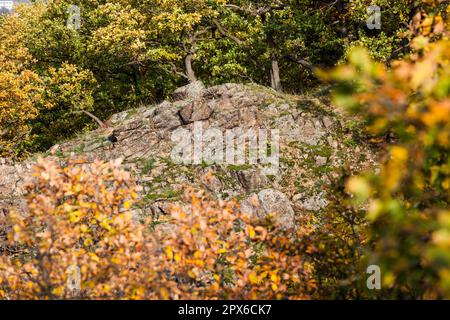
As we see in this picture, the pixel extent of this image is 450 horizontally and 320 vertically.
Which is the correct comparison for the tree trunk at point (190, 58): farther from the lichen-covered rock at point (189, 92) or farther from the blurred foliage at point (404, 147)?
the blurred foliage at point (404, 147)

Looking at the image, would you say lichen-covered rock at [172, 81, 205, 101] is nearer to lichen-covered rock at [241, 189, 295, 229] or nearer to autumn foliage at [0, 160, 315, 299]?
lichen-covered rock at [241, 189, 295, 229]

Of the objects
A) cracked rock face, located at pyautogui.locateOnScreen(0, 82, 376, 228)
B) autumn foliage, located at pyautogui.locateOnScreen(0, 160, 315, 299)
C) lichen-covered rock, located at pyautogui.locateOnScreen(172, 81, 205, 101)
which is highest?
lichen-covered rock, located at pyautogui.locateOnScreen(172, 81, 205, 101)

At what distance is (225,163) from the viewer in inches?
888

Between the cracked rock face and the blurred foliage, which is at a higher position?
the cracked rock face

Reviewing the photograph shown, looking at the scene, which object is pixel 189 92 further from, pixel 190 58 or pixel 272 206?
pixel 272 206

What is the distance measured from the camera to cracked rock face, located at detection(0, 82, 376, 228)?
21.6 m

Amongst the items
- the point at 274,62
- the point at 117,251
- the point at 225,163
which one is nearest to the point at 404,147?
the point at 117,251

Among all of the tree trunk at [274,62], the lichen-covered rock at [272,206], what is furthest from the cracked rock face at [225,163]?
the tree trunk at [274,62]

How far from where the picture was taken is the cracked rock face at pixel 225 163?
2159 centimetres

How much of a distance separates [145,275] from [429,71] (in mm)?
5884

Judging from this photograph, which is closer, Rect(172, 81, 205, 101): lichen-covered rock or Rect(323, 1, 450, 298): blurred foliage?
Rect(323, 1, 450, 298): blurred foliage

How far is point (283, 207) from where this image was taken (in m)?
20.8

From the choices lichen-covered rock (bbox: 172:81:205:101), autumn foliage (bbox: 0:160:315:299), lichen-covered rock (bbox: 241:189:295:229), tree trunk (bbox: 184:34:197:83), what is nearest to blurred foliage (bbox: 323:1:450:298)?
autumn foliage (bbox: 0:160:315:299)

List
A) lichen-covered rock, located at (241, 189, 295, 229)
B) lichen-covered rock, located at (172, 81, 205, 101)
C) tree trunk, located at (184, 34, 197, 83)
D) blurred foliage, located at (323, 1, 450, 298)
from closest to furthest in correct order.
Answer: blurred foliage, located at (323, 1, 450, 298) → lichen-covered rock, located at (241, 189, 295, 229) → lichen-covered rock, located at (172, 81, 205, 101) → tree trunk, located at (184, 34, 197, 83)
